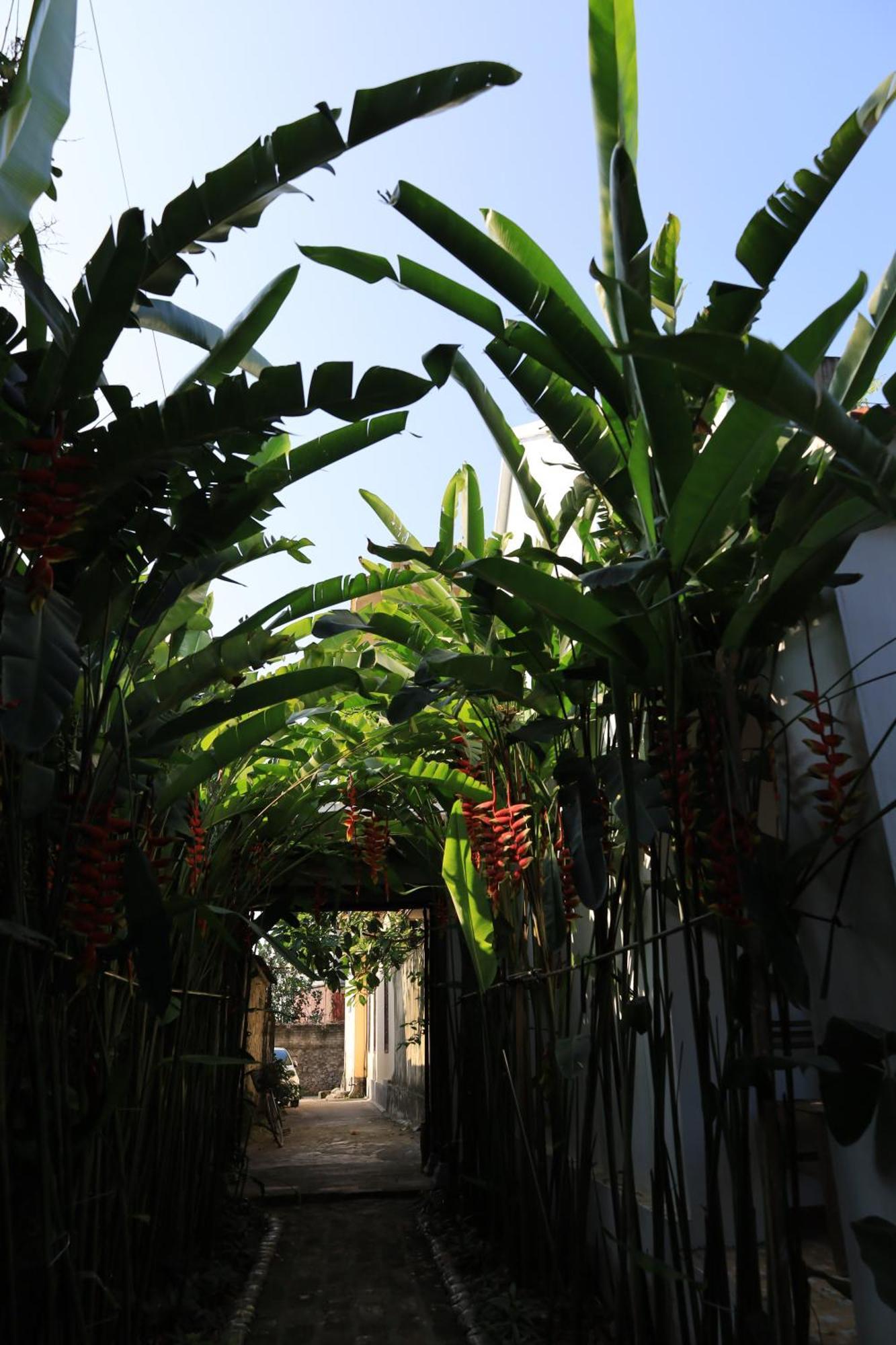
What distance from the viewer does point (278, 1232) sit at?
4871 millimetres

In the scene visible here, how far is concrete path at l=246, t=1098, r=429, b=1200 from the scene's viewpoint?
232 inches

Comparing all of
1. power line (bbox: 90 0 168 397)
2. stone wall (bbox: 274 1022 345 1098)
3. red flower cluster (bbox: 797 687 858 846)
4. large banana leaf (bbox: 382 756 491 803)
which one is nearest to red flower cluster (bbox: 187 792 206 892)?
large banana leaf (bbox: 382 756 491 803)

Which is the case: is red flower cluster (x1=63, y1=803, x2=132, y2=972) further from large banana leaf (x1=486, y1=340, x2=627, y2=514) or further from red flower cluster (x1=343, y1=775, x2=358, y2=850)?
red flower cluster (x1=343, y1=775, x2=358, y2=850)

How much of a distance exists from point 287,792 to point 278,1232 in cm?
272

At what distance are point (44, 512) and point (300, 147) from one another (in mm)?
759

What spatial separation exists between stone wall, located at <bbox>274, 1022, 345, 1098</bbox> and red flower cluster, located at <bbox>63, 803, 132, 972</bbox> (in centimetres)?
1821

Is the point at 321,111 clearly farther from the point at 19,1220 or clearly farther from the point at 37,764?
the point at 19,1220

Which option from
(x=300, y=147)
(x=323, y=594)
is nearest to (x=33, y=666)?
(x=300, y=147)

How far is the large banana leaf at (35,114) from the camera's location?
4.43 feet

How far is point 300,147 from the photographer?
5.14 ft

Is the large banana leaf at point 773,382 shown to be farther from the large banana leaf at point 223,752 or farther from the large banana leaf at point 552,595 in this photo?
the large banana leaf at point 223,752

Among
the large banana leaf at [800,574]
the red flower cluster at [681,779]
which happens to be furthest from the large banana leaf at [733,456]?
the red flower cluster at [681,779]

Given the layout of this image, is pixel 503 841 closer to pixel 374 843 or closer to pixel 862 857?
pixel 862 857

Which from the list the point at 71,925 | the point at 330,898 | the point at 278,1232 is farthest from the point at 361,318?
the point at 278,1232
